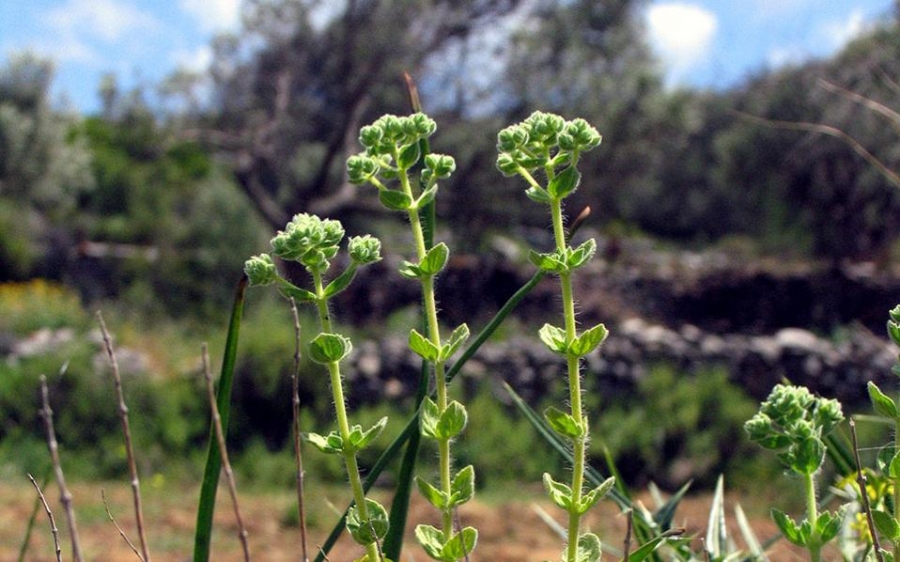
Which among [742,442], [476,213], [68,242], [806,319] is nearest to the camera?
A: [742,442]

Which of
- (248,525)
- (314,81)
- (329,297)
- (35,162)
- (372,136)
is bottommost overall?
(329,297)

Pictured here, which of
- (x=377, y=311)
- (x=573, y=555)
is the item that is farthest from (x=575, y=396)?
(x=377, y=311)

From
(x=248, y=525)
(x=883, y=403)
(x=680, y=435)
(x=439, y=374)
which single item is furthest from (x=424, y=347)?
(x=680, y=435)

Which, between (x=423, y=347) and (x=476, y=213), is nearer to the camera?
(x=423, y=347)

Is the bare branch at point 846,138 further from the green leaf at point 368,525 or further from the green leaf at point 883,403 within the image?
the green leaf at point 368,525

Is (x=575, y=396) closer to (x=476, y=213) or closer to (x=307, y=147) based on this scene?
(x=476, y=213)

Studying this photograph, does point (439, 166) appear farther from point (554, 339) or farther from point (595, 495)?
point (595, 495)
